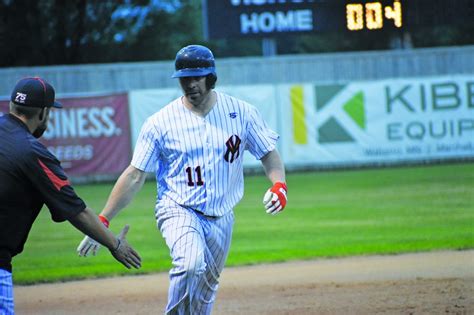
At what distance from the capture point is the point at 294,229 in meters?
15.0

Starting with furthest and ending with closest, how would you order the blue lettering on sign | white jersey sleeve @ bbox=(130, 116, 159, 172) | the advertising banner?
the advertising banner < the blue lettering on sign < white jersey sleeve @ bbox=(130, 116, 159, 172)

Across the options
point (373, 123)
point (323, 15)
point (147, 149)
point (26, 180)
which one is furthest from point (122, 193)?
point (373, 123)

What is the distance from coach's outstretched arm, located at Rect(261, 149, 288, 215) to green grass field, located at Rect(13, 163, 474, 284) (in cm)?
518

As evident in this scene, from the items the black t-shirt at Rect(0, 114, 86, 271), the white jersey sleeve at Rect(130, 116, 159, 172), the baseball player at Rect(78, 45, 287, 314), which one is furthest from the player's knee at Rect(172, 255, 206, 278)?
the black t-shirt at Rect(0, 114, 86, 271)

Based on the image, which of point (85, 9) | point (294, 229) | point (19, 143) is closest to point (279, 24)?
point (294, 229)

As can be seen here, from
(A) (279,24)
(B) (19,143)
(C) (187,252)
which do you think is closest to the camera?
(B) (19,143)

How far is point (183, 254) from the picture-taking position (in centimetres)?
612

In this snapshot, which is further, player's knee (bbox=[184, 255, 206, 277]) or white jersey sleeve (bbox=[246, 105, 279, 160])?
white jersey sleeve (bbox=[246, 105, 279, 160])

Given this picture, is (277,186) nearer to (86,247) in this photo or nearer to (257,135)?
(257,135)

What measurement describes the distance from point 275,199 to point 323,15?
12.1m

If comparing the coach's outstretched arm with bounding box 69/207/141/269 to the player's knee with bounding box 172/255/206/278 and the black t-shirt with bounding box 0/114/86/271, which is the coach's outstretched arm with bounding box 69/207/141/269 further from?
the player's knee with bounding box 172/255/206/278

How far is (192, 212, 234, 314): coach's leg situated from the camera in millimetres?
6398

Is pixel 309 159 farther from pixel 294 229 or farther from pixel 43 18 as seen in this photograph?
pixel 43 18

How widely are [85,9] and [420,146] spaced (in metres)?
14.4
